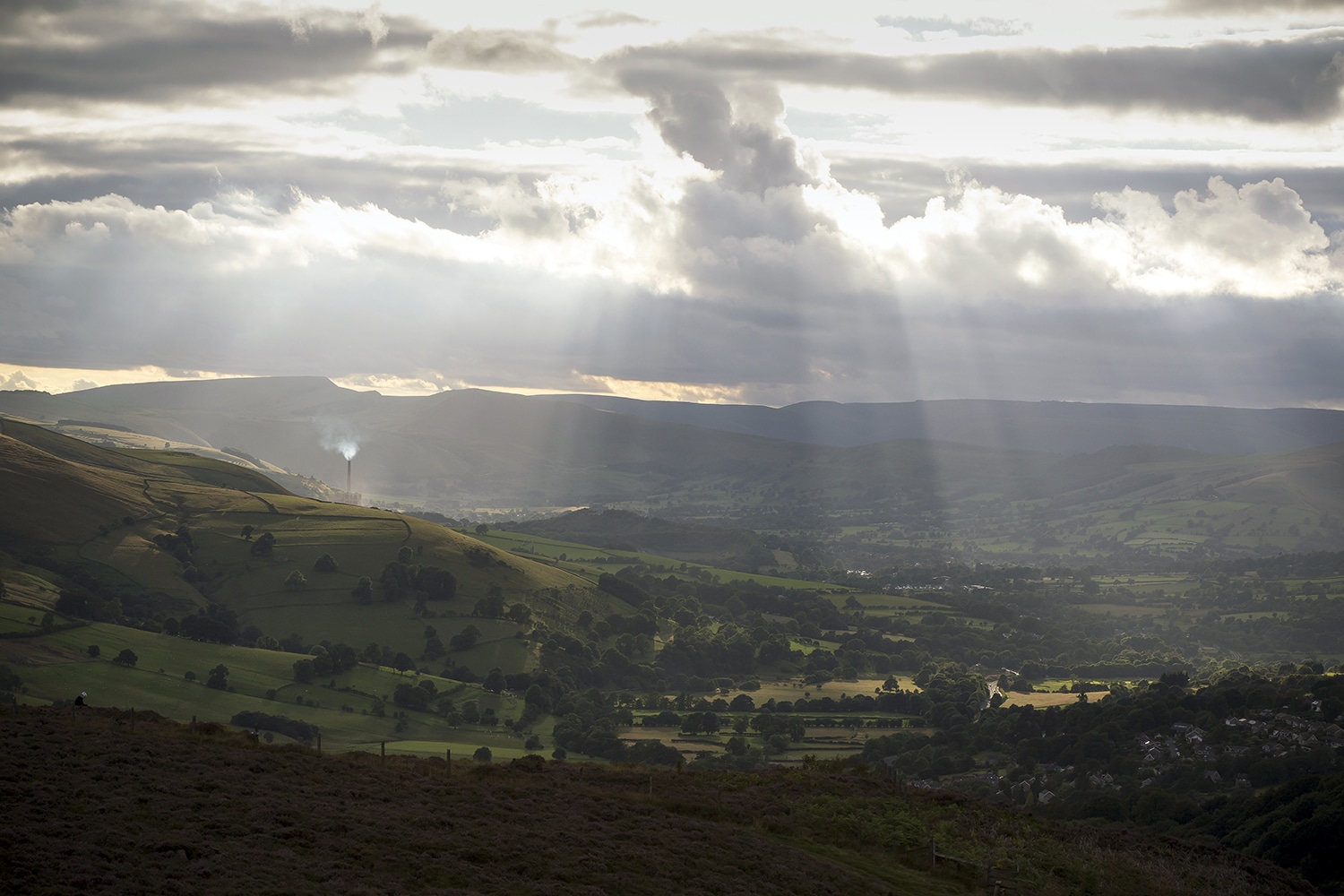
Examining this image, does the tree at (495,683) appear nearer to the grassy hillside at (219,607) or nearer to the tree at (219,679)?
the grassy hillside at (219,607)

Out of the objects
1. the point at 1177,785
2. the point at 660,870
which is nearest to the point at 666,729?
the point at 1177,785

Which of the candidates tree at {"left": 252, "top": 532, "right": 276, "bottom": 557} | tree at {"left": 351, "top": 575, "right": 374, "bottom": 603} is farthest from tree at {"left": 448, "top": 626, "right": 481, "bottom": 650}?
tree at {"left": 252, "top": 532, "right": 276, "bottom": 557}

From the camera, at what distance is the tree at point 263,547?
619 feet

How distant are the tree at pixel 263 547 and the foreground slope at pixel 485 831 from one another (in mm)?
146720

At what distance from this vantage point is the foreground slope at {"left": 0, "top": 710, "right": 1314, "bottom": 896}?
33.2m

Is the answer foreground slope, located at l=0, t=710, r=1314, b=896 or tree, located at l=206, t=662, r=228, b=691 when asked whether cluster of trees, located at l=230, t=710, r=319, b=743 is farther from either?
foreground slope, located at l=0, t=710, r=1314, b=896

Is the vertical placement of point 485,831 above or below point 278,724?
above

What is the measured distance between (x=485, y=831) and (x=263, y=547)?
6442 inches

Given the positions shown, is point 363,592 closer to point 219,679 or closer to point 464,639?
point 464,639

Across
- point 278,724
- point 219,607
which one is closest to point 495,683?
point 278,724

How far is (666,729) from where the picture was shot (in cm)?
14850

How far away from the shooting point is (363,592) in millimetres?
177375

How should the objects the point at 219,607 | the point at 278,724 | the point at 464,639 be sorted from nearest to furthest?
the point at 278,724, the point at 219,607, the point at 464,639

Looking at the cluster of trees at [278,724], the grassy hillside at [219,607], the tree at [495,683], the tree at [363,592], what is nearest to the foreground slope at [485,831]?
the cluster of trees at [278,724]
